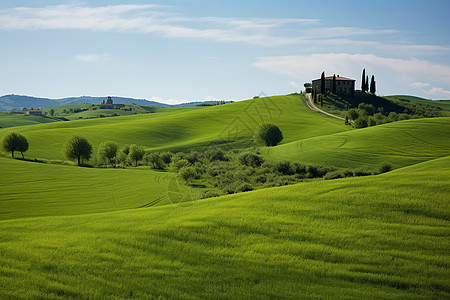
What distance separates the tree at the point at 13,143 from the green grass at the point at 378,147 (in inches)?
2191

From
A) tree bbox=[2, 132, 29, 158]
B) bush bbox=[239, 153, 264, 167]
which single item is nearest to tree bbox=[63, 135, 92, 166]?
tree bbox=[2, 132, 29, 158]

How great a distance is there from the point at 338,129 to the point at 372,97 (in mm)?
61293

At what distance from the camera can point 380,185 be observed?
1948 cm

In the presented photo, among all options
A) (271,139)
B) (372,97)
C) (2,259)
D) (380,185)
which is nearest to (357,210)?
(380,185)

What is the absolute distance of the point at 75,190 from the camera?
1763 inches

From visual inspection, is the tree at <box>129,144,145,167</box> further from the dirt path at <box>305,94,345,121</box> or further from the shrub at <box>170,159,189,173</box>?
the dirt path at <box>305,94,345,121</box>

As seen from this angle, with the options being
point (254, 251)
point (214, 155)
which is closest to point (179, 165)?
point (214, 155)

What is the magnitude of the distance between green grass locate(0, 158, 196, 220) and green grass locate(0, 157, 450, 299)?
19542 millimetres

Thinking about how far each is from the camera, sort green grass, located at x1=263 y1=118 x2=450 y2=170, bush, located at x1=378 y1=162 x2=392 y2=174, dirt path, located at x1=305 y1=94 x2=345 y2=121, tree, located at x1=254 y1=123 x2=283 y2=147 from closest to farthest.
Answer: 1. bush, located at x1=378 y1=162 x2=392 y2=174
2. green grass, located at x1=263 y1=118 x2=450 y2=170
3. tree, located at x1=254 y1=123 x2=283 y2=147
4. dirt path, located at x1=305 y1=94 x2=345 y2=121

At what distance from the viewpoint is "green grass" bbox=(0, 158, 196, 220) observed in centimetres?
3631

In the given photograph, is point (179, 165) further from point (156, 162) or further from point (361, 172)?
point (361, 172)

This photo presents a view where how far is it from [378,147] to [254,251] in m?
53.7

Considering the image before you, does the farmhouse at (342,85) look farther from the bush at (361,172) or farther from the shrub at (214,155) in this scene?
the bush at (361,172)

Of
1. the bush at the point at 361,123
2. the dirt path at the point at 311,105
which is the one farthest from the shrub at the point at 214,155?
the dirt path at the point at 311,105
